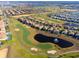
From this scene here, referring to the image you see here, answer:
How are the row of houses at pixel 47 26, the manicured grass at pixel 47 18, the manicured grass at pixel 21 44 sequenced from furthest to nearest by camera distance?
the manicured grass at pixel 47 18 < the row of houses at pixel 47 26 < the manicured grass at pixel 21 44

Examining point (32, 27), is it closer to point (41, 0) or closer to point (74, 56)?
point (41, 0)

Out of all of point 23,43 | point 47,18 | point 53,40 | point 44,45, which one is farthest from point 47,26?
point 23,43

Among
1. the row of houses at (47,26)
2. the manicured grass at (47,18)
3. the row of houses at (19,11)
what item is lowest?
the row of houses at (47,26)

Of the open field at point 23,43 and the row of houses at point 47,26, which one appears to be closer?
the open field at point 23,43

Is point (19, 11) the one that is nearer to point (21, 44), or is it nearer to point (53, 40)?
point (21, 44)

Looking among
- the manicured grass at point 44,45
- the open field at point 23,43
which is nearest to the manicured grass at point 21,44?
the open field at point 23,43

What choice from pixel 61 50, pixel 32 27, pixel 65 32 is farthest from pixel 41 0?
pixel 61 50


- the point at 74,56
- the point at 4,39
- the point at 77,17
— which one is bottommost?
the point at 74,56

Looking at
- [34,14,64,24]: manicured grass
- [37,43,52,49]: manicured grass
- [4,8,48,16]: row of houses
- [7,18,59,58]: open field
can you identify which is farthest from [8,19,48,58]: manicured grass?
[34,14,64,24]: manicured grass

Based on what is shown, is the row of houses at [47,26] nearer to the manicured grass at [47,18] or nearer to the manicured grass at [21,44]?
the manicured grass at [47,18]
